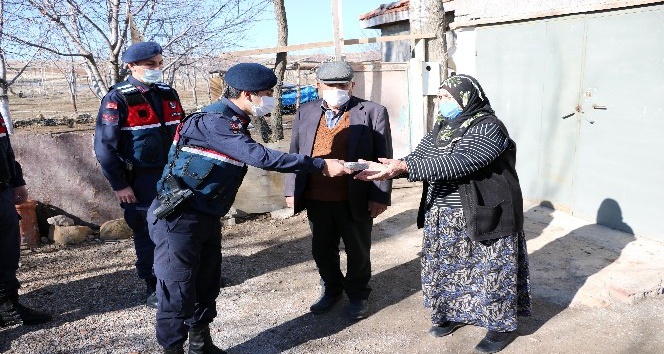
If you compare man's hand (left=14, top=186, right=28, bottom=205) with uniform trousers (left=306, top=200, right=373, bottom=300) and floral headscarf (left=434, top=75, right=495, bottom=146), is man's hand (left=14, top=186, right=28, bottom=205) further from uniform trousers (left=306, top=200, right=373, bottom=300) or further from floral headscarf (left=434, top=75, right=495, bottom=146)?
floral headscarf (left=434, top=75, right=495, bottom=146)

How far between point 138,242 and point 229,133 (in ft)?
5.61

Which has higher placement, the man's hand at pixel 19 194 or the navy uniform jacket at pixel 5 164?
the navy uniform jacket at pixel 5 164

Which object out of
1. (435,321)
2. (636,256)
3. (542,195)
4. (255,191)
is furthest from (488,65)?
(435,321)

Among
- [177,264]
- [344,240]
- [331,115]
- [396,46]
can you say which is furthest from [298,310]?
[396,46]

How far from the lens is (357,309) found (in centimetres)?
352

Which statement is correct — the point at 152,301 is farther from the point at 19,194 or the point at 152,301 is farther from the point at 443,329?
the point at 443,329

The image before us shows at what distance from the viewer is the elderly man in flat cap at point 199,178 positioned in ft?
8.55

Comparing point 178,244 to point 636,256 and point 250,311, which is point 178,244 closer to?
point 250,311

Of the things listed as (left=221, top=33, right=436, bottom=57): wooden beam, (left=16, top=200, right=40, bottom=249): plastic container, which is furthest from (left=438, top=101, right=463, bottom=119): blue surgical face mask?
(left=16, top=200, right=40, bottom=249): plastic container

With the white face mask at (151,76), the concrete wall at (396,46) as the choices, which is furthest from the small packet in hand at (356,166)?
the concrete wall at (396,46)

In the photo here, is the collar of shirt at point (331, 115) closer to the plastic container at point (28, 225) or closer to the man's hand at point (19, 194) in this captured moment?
the man's hand at point (19, 194)

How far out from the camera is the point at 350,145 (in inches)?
129

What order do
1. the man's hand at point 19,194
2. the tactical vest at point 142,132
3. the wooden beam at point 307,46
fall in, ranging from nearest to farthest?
the tactical vest at point 142,132 < the man's hand at point 19,194 < the wooden beam at point 307,46

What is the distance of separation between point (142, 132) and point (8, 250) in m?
1.22
